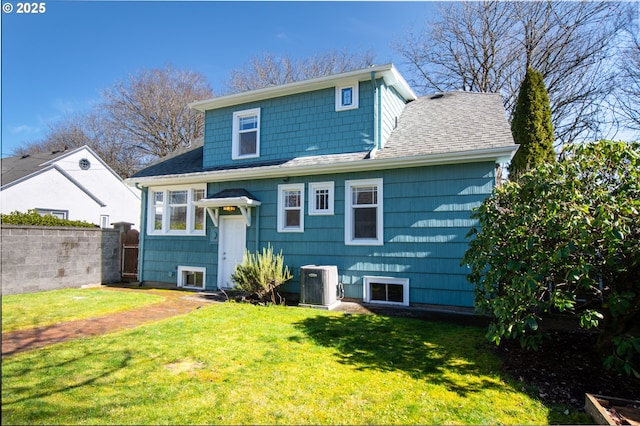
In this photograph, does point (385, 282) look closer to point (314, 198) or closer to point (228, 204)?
→ point (314, 198)

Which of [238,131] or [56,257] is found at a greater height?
[238,131]

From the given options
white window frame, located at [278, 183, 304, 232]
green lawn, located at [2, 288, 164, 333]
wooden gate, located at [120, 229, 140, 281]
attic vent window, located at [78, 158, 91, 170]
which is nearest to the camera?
green lawn, located at [2, 288, 164, 333]

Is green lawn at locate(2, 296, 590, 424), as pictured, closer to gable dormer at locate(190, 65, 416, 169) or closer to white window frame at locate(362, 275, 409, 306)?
white window frame at locate(362, 275, 409, 306)

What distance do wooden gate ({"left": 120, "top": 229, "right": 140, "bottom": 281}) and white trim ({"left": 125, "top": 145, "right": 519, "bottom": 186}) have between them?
2.11m

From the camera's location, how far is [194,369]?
3.89m

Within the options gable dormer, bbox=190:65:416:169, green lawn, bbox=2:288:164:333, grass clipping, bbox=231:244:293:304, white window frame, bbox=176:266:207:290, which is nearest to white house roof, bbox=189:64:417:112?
gable dormer, bbox=190:65:416:169

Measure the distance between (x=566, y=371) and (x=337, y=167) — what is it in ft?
18.5

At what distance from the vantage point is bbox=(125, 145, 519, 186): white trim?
6621 millimetres

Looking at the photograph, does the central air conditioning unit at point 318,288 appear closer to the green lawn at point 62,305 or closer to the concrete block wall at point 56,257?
the green lawn at point 62,305

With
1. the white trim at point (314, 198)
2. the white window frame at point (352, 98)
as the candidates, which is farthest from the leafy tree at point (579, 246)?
the white window frame at point (352, 98)

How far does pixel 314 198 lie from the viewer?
8516 millimetres

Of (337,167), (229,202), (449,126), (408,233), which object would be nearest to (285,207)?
(229,202)

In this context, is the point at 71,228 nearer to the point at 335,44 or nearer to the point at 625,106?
the point at 335,44

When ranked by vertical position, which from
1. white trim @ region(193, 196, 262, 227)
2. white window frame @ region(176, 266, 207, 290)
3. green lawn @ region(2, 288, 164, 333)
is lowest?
green lawn @ region(2, 288, 164, 333)
